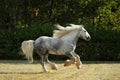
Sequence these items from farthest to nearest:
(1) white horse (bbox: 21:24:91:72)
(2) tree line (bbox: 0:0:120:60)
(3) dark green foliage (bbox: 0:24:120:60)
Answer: (2) tree line (bbox: 0:0:120:60) < (3) dark green foliage (bbox: 0:24:120:60) < (1) white horse (bbox: 21:24:91:72)

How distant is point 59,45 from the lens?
14047mm

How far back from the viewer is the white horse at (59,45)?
1401 centimetres

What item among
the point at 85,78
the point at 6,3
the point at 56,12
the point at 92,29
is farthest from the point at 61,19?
the point at 85,78

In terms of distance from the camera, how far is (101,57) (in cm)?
2308

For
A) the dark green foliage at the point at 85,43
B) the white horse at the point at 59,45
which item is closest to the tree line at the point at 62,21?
the dark green foliage at the point at 85,43

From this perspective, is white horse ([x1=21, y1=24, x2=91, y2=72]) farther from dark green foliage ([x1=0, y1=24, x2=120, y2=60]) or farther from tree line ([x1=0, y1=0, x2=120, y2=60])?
tree line ([x1=0, y1=0, x2=120, y2=60])

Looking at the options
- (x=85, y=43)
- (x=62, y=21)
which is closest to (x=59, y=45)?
(x=85, y=43)

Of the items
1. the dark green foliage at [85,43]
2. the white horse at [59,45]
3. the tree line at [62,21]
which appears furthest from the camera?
the tree line at [62,21]

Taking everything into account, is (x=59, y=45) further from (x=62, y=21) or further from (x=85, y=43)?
(x=62, y=21)

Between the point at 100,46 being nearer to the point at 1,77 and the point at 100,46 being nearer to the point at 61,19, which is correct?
the point at 61,19

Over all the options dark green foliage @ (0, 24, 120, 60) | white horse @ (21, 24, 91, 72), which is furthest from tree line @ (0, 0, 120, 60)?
white horse @ (21, 24, 91, 72)

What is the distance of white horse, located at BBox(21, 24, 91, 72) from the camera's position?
46.0ft

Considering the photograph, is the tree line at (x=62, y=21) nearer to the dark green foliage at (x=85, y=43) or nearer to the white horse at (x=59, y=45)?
the dark green foliage at (x=85, y=43)

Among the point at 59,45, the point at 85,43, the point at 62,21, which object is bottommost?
the point at 62,21
